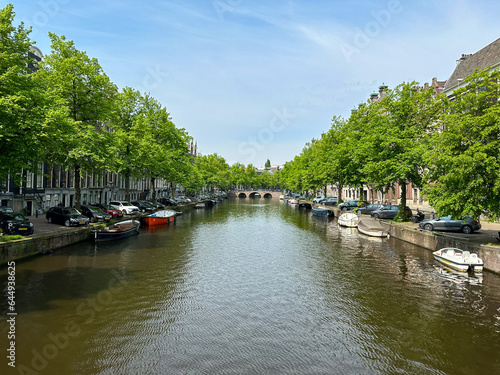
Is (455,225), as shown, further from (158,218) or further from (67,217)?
(67,217)

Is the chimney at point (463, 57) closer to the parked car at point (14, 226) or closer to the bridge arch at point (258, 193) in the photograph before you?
the parked car at point (14, 226)

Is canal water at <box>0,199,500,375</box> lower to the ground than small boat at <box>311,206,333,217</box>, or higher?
lower

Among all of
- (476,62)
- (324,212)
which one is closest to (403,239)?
(324,212)

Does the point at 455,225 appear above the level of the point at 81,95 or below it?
below

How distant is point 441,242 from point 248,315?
765 inches

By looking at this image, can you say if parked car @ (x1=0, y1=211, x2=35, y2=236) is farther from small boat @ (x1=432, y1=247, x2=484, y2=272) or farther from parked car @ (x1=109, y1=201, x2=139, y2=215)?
small boat @ (x1=432, y1=247, x2=484, y2=272)

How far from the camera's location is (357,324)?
1360 cm

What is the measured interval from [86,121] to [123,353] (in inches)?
1228

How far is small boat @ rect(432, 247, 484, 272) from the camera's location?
21250 millimetres

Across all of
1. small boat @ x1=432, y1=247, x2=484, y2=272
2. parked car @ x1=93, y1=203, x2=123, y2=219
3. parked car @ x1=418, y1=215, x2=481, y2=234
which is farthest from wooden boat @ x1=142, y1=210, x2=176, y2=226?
small boat @ x1=432, y1=247, x2=484, y2=272

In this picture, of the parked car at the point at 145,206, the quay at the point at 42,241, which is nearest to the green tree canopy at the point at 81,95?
the quay at the point at 42,241

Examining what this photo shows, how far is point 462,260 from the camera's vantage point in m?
21.5

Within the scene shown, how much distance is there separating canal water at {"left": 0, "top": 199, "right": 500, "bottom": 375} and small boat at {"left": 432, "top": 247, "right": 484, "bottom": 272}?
845 mm

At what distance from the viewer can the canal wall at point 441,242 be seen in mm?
20828
